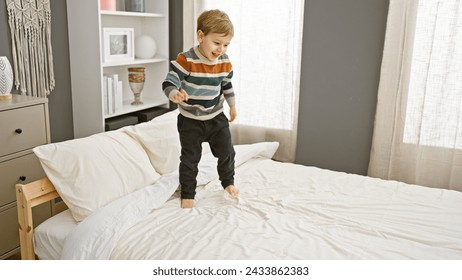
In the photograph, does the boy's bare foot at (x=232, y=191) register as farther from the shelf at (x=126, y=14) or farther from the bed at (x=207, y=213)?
the shelf at (x=126, y=14)

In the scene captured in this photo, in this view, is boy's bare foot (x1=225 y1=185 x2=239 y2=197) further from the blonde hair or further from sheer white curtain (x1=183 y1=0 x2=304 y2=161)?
sheer white curtain (x1=183 y1=0 x2=304 y2=161)

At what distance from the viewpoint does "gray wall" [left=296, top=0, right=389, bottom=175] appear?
2.82m

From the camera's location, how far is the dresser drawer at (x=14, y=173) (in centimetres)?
214

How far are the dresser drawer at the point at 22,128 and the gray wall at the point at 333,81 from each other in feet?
1.75

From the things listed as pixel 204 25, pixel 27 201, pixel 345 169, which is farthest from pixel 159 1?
pixel 27 201

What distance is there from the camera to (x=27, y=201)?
1747 millimetres

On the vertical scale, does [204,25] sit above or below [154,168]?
above

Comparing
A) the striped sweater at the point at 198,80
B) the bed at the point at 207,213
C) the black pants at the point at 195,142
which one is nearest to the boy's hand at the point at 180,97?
the striped sweater at the point at 198,80

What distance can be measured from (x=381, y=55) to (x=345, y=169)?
79 centimetres

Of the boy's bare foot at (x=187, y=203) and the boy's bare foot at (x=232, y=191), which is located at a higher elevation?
the boy's bare foot at (x=232, y=191)

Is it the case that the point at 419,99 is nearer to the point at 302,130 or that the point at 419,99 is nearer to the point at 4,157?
the point at 302,130

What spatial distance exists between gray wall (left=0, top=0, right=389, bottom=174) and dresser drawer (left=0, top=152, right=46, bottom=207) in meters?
0.57

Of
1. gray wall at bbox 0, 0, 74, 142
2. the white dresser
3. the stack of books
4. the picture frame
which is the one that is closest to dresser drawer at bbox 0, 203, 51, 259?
the white dresser

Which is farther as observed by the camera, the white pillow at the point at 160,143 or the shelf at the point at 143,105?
the shelf at the point at 143,105
